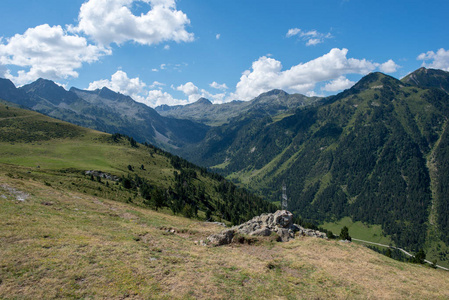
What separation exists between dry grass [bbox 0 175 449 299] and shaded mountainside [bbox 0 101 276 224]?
38.8 metres

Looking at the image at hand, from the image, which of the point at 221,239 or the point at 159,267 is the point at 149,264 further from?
the point at 221,239

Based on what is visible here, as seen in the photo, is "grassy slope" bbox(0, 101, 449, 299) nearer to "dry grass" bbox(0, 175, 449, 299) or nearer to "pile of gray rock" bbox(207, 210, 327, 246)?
"dry grass" bbox(0, 175, 449, 299)

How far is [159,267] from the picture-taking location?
23750mm

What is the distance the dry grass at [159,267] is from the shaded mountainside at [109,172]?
38837 mm

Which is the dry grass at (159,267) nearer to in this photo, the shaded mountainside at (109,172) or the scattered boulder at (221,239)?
the scattered boulder at (221,239)

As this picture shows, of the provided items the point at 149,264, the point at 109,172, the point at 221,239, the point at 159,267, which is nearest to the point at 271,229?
the point at 221,239

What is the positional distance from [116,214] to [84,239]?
20.7 m

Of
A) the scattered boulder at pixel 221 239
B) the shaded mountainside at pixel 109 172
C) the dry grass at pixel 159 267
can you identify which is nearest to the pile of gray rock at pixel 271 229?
the scattered boulder at pixel 221 239

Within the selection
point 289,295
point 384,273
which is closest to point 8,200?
point 289,295

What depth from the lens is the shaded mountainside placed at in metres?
79.1

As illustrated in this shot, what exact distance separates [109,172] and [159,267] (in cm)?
9857

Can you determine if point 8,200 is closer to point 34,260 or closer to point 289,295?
point 34,260

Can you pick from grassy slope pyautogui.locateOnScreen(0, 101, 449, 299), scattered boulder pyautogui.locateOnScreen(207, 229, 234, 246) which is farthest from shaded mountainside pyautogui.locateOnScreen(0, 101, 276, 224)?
scattered boulder pyautogui.locateOnScreen(207, 229, 234, 246)

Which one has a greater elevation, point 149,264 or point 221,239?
point 149,264
